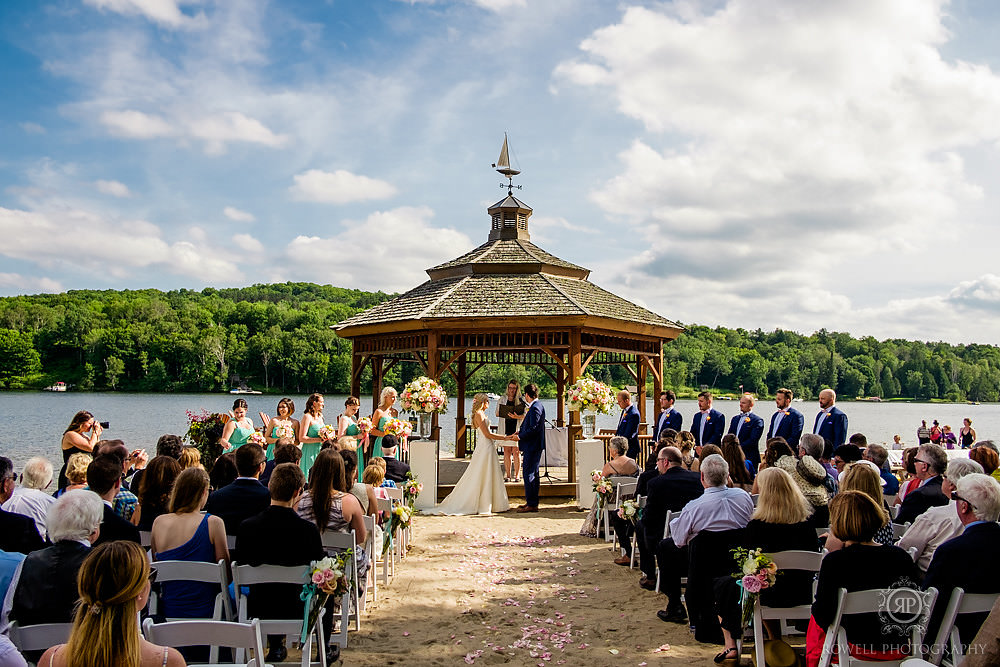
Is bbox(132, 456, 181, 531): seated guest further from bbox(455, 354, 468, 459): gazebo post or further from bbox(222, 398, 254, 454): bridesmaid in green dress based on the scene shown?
bbox(455, 354, 468, 459): gazebo post

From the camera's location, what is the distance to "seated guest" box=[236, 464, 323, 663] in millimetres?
4512

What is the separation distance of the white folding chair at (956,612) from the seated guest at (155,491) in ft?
15.9

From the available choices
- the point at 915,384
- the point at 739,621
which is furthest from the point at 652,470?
the point at 915,384

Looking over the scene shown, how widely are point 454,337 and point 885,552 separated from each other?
10491 millimetres

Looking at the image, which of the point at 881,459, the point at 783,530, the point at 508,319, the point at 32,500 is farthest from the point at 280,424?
the point at 881,459

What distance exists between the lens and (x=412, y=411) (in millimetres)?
12352

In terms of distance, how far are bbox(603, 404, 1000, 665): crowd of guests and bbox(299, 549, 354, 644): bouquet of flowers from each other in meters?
2.73

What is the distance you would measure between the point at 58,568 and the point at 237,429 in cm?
656

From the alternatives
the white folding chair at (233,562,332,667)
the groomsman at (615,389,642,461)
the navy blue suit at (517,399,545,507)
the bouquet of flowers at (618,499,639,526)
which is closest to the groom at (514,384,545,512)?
the navy blue suit at (517,399,545,507)

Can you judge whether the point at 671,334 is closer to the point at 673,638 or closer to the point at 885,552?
the point at 673,638

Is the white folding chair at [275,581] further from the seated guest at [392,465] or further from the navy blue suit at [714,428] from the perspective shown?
the navy blue suit at [714,428]

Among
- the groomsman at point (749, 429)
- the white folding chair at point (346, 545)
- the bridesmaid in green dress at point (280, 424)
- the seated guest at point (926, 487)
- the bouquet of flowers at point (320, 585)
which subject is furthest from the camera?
the groomsman at point (749, 429)

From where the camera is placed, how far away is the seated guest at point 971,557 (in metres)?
3.88

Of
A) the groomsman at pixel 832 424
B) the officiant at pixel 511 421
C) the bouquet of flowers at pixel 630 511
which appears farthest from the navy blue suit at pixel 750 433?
the officiant at pixel 511 421
